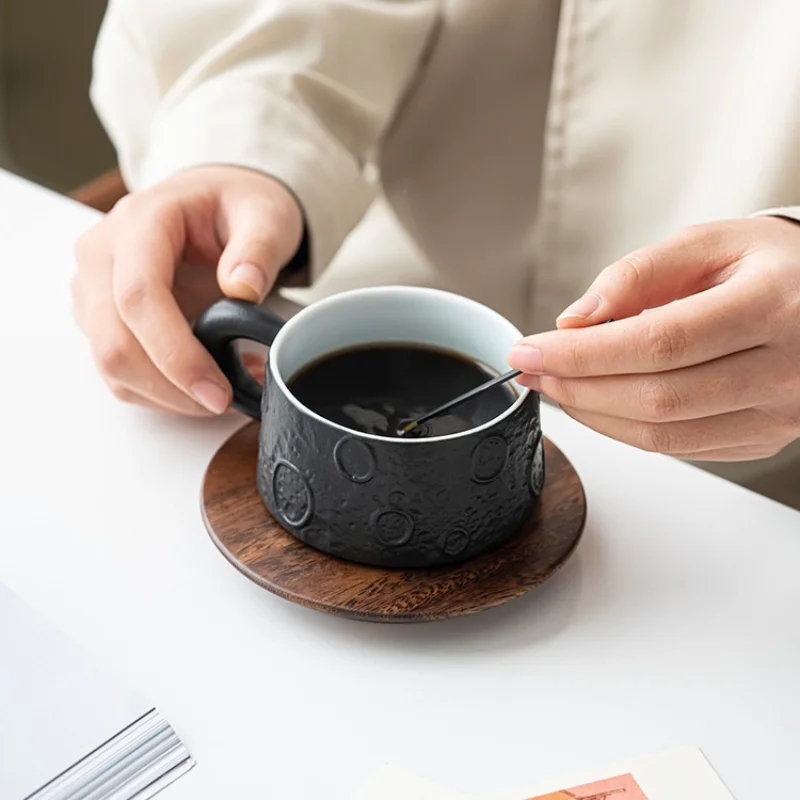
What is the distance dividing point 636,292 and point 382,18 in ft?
1.54

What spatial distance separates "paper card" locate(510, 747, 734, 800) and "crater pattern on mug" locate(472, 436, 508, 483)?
0.14 metres

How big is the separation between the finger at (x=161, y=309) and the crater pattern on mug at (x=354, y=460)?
132 millimetres

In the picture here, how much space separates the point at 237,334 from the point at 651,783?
1.00ft

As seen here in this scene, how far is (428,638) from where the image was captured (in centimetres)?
52

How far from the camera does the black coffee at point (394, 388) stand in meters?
0.53

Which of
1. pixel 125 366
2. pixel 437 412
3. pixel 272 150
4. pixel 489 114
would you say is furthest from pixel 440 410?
pixel 489 114

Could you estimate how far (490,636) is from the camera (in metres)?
0.52

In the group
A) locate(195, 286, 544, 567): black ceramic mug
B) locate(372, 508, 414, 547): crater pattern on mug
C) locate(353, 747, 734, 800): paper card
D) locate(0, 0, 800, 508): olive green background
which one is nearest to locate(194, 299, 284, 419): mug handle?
locate(195, 286, 544, 567): black ceramic mug

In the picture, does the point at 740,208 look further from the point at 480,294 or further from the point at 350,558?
the point at 350,558

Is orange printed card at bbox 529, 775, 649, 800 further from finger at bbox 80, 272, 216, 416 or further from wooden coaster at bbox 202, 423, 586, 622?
finger at bbox 80, 272, 216, 416

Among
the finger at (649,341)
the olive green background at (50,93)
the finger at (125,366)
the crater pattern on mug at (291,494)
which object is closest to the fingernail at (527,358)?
the finger at (649,341)

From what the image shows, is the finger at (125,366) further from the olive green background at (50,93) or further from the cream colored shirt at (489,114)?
the olive green background at (50,93)

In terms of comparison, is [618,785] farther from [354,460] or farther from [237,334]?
[237,334]

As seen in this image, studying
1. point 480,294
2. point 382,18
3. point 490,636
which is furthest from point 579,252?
point 490,636
